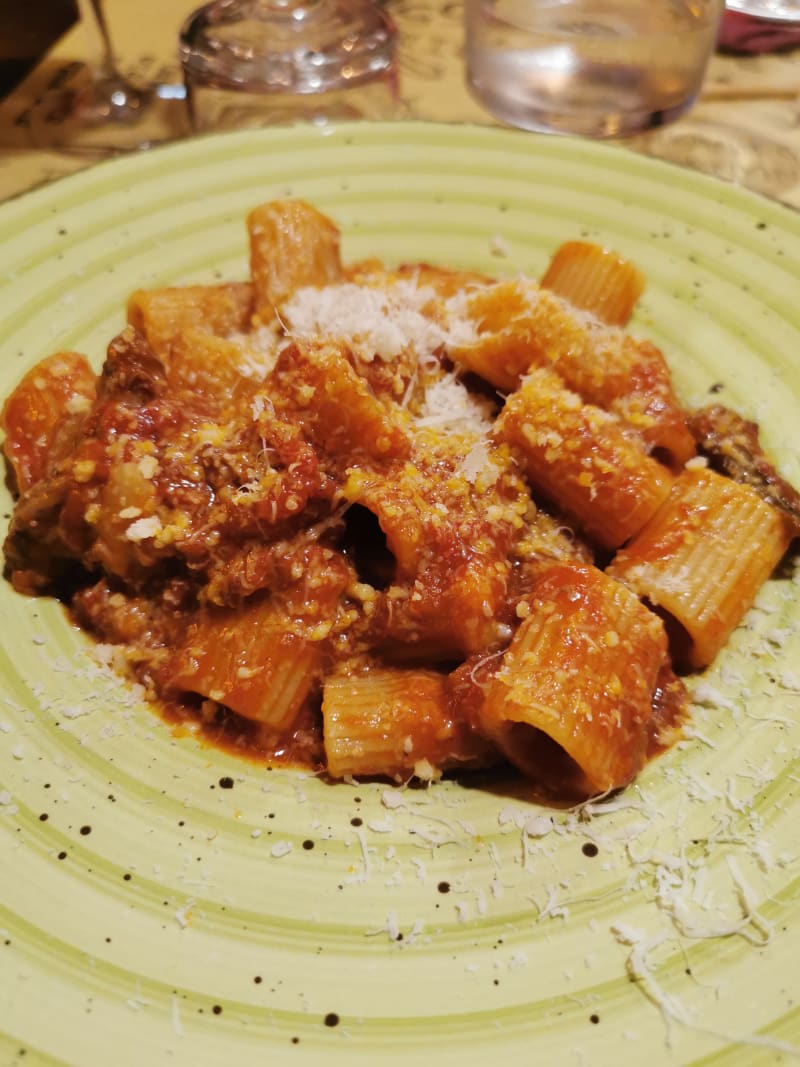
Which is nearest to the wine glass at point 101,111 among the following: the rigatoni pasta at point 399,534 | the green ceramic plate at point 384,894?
the green ceramic plate at point 384,894

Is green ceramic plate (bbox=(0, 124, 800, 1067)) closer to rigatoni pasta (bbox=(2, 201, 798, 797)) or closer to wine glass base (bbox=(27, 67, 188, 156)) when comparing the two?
rigatoni pasta (bbox=(2, 201, 798, 797))

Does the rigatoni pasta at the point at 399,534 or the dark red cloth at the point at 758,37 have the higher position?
the dark red cloth at the point at 758,37

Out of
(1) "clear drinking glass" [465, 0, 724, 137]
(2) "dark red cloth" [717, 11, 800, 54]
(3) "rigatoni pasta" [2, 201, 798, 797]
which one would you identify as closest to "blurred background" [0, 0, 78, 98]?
(1) "clear drinking glass" [465, 0, 724, 137]

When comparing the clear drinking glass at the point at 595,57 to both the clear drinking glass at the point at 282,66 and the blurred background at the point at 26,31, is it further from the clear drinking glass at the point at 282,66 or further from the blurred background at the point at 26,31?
the blurred background at the point at 26,31

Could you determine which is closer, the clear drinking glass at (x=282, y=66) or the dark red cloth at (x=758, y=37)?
the clear drinking glass at (x=282, y=66)

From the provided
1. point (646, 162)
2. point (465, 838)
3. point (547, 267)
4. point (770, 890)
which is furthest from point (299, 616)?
point (646, 162)

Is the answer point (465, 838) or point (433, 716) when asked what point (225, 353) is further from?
point (465, 838)

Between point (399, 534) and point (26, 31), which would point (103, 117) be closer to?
point (26, 31)

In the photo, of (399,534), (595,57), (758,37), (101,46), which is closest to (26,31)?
(101,46)
